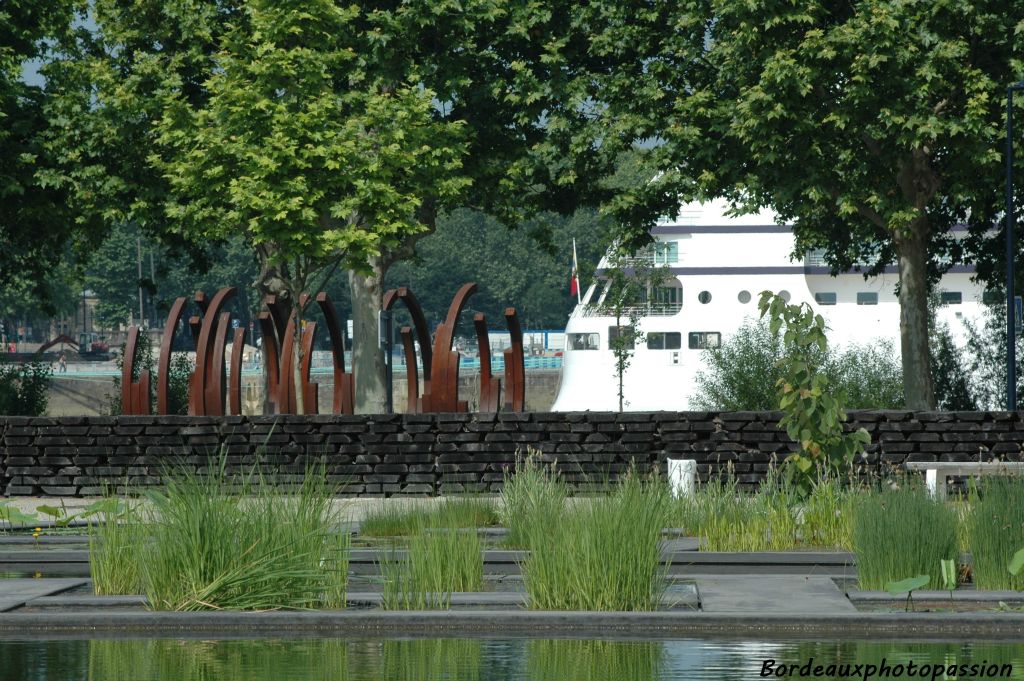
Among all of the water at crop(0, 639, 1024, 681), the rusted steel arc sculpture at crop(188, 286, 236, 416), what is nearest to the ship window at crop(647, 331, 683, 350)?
the rusted steel arc sculpture at crop(188, 286, 236, 416)

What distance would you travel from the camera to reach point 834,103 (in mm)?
30094

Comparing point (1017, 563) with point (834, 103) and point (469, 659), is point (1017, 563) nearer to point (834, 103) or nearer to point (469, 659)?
point (469, 659)

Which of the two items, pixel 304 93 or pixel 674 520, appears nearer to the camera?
pixel 674 520

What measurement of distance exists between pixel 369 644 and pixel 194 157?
23.0m

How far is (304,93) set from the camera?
31.3m

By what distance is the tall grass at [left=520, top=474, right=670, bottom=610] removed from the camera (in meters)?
10.1

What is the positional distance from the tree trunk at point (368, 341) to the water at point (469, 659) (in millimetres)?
24630

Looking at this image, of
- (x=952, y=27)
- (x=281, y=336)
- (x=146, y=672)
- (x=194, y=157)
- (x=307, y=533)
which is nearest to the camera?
(x=146, y=672)

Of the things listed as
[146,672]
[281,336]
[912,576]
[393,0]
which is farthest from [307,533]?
[393,0]

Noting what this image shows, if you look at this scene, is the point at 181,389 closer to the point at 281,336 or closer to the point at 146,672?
the point at 281,336

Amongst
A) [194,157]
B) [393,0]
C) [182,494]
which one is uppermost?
[393,0]

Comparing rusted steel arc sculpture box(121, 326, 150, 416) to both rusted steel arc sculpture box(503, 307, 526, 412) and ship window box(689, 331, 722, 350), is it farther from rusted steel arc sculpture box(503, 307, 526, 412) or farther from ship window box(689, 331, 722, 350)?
ship window box(689, 331, 722, 350)

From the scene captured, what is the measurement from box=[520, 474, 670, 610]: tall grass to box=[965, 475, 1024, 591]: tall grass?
227 cm

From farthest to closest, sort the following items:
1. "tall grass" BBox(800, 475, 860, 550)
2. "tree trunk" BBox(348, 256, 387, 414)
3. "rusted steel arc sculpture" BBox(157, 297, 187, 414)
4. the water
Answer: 1. "tree trunk" BBox(348, 256, 387, 414)
2. "rusted steel arc sculpture" BBox(157, 297, 187, 414)
3. "tall grass" BBox(800, 475, 860, 550)
4. the water
